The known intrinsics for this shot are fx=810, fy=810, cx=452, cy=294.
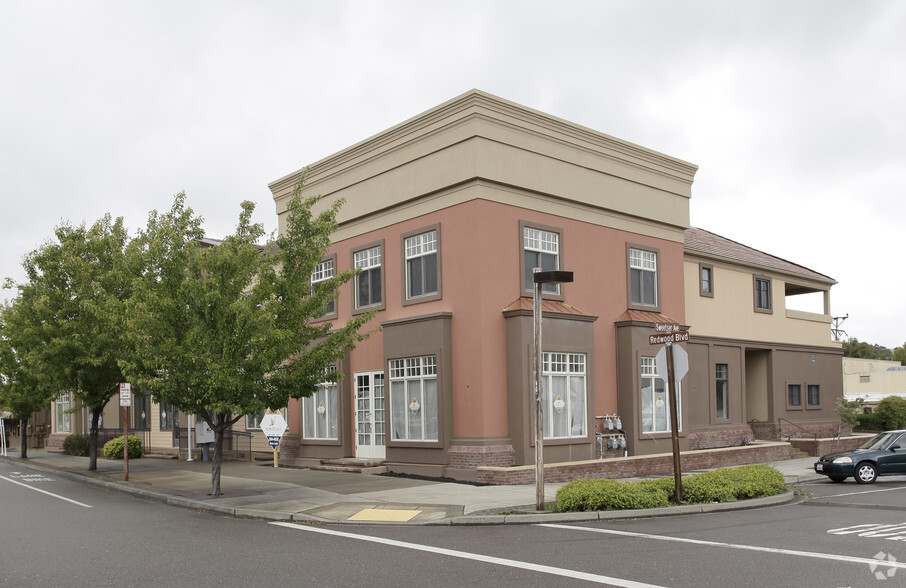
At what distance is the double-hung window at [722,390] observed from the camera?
92.4 ft

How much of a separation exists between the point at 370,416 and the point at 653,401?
8079mm

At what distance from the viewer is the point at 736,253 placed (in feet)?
101

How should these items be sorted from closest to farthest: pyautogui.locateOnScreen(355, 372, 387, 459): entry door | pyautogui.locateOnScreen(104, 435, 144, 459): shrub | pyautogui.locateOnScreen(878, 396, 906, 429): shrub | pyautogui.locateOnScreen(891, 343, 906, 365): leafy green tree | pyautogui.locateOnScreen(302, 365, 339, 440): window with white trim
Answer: pyautogui.locateOnScreen(355, 372, 387, 459): entry door, pyautogui.locateOnScreen(302, 365, 339, 440): window with white trim, pyautogui.locateOnScreen(104, 435, 144, 459): shrub, pyautogui.locateOnScreen(878, 396, 906, 429): shrub, pyautogui.locateOnScreen(891, 343, 906, 365): leafy green tree

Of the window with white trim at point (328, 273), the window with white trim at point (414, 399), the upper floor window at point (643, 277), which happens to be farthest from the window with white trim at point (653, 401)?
the window with white trim at point (328, 273)

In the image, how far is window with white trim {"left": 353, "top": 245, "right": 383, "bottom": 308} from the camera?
2281 cm

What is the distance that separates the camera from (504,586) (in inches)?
335

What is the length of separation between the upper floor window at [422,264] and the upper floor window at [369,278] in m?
1.04

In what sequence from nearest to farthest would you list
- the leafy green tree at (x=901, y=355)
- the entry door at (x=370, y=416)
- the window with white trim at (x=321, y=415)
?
the entry door at (x=370, y=416) → the window with white trim at (x=321, y=415) → the leafy green tree at (x=901, y=355)

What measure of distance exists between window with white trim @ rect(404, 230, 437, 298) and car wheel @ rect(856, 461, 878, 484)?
1136 centimetres

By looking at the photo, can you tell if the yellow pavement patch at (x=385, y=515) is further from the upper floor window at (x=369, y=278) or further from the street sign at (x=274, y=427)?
the street sign at (x=274, y=427)

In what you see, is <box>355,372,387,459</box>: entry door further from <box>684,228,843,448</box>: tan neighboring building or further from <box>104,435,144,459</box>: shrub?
<box>104,435,144,459</box>: shrub

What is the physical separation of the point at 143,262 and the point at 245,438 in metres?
11.1

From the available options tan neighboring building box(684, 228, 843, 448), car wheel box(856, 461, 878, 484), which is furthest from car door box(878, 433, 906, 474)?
tan neighboring building box(684, 228, 843, 448)

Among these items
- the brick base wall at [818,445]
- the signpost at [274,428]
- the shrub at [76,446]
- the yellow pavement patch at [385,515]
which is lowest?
the shrub at [76,446]
